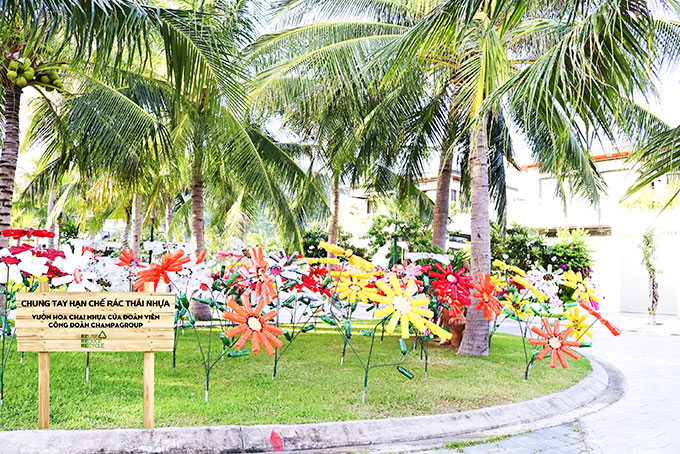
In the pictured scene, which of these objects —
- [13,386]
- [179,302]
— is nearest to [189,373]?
[179,302]

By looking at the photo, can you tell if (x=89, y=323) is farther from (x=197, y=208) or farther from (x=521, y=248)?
(x=521, y=248)

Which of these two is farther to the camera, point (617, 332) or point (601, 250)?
point (601, 250)

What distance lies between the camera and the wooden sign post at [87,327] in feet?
15.4

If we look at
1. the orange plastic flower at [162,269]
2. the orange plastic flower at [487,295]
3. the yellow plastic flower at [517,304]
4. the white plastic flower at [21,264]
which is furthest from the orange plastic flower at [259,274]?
the yellow plastic flower at [517,304]

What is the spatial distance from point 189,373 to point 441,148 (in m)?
7.95

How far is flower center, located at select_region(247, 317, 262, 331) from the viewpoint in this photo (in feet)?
17.4

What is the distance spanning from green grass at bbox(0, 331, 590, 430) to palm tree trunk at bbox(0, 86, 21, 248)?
2.31 m

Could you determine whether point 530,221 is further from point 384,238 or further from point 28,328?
point 28,328

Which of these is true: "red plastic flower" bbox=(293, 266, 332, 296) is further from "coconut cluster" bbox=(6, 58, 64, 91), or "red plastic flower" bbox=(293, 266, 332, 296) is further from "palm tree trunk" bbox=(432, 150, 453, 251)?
"coconut cluster" bbox=(6, 58, 64, 91)

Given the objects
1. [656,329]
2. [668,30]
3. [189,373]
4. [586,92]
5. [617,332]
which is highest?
[668,30]

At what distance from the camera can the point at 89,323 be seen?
475 cm

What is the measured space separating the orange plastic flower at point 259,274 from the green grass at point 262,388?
109 centimetres

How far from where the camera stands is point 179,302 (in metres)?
6.53

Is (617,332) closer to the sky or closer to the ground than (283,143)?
closer to the ground
